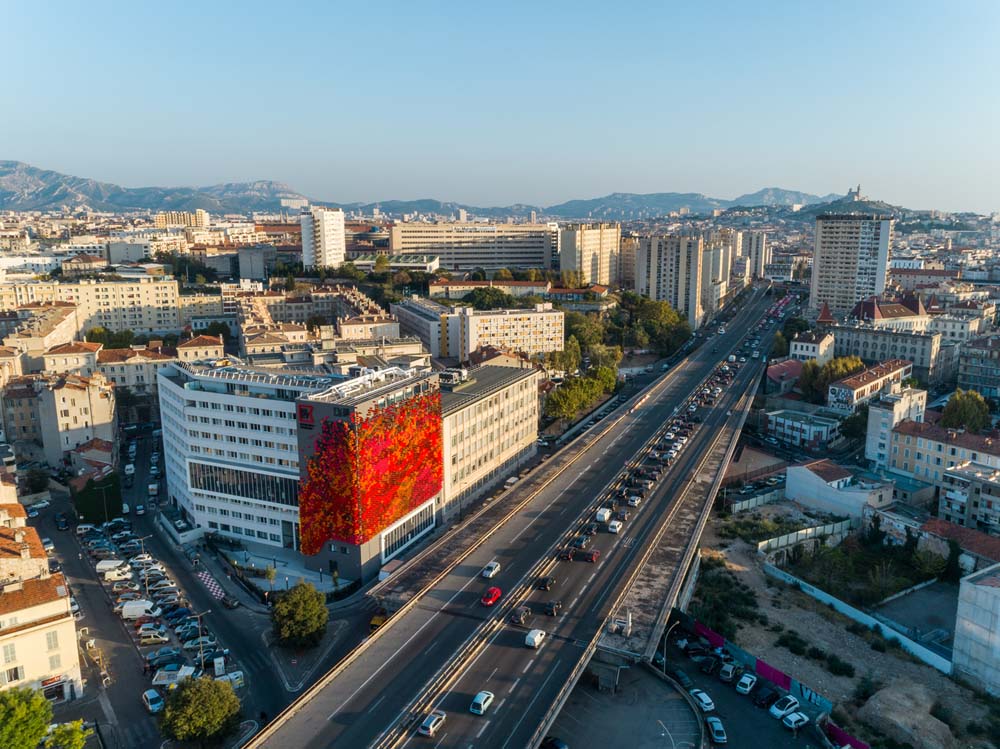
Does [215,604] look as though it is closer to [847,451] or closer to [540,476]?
[540,476]

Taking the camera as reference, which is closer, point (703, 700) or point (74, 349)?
point (703, 700)

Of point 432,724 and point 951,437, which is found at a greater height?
point 951,437

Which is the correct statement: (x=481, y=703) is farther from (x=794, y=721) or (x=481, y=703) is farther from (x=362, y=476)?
(x=362, y=476)

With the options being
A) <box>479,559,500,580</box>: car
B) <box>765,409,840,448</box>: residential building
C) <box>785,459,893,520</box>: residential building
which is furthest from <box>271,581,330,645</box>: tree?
<box>765,409,840,448</box>: residential building

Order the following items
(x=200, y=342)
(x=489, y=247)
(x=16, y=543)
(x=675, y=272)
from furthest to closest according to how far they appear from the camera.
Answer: (x=489, y=247), (x=675, y=272), (x=200, y=342), (x=16, y=543)

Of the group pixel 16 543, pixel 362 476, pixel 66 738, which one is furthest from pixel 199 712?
pixel 362 476

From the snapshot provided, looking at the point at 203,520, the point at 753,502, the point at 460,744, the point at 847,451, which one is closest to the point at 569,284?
→ the point at 847,451
